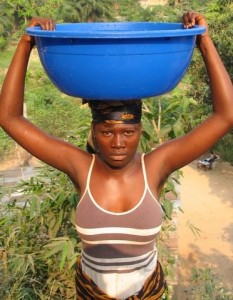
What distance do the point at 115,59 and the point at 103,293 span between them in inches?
26.3

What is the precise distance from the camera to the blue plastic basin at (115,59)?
98 centimetres

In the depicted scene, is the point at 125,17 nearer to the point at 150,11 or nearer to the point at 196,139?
the point at 150,11

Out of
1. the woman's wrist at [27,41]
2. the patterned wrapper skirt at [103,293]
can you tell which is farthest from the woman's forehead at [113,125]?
the patterned wrapper skirt at [103,293]

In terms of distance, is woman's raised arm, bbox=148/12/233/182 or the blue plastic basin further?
woman's raised arm, bbox=148/12/233/182

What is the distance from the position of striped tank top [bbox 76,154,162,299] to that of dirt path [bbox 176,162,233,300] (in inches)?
145

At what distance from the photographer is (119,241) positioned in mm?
1222

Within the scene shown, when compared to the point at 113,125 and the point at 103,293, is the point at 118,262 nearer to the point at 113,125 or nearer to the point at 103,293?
the point at 103,293

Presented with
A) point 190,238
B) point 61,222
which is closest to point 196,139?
point 61,222

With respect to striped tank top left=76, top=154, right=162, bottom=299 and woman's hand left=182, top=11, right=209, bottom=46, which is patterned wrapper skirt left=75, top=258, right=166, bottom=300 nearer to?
striped tank top left=76, top=154, right=162, bottom=299

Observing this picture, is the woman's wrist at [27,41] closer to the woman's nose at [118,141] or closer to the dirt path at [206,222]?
the woman's nose at [118,141]

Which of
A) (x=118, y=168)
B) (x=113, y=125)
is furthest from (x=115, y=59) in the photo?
(x=118, y=168)

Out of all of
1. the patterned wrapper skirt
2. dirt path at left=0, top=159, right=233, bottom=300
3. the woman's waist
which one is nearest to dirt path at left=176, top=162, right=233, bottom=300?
dirt path at left=0, top=159, right=233, bottom=300

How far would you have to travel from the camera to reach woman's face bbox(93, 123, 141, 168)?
118cm

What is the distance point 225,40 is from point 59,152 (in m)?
5.79
